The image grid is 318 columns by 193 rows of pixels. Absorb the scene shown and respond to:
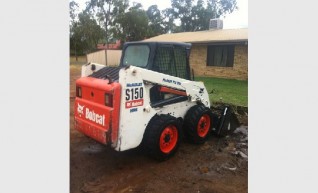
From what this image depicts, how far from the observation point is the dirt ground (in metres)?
3.22

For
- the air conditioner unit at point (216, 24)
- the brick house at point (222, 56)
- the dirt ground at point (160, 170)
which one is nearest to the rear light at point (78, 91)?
the dirt ground at point (160, 170)

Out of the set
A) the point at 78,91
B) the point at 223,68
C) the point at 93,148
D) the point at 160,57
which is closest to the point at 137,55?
the point at 160,57

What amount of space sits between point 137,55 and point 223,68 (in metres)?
8.77

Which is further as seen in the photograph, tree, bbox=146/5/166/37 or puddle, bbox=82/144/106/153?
tree, bbox=146/5/166/37

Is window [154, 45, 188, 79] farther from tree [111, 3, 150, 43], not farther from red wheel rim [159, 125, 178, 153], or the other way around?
tree [111, 3, 150, 43]

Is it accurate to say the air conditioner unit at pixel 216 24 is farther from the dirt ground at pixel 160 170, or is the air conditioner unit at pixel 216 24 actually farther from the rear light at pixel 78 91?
the rear light at pixel 78 91

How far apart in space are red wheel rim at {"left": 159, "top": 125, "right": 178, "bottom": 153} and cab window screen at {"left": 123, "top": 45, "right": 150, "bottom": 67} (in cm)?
102

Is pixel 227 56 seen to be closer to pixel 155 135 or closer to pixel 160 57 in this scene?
pixel 160 57

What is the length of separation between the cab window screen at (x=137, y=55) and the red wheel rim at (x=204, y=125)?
1435mm

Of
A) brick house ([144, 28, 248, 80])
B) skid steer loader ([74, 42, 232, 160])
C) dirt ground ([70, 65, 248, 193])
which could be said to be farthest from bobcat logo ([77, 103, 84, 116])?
brick house ([144, 28, 248, 80])

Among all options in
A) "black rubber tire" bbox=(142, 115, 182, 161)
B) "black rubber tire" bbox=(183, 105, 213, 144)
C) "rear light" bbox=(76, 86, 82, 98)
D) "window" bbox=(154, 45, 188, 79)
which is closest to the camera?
"black rubber tire" bbox=(142, 115, 182, 161)

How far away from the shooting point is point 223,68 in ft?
40.2

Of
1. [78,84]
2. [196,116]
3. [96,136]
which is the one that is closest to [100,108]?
[96,136]

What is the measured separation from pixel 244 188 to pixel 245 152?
3.77 feet
